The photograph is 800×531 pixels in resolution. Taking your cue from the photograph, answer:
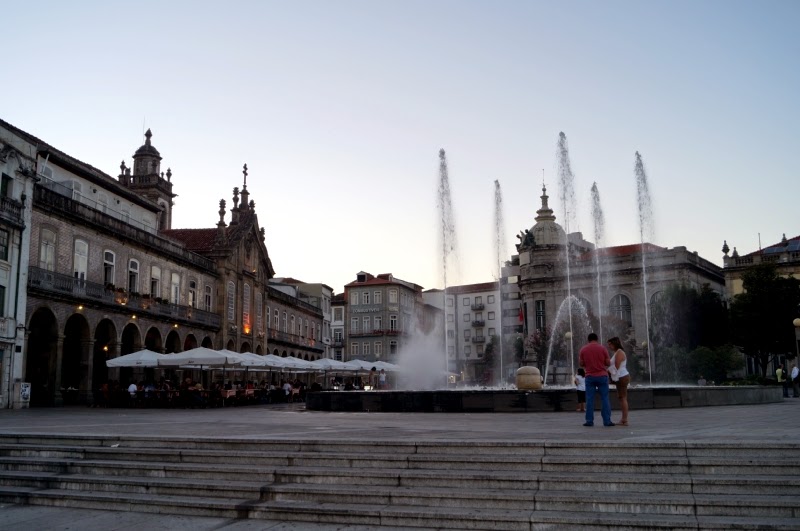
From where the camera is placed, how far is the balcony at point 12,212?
28062 millimetres

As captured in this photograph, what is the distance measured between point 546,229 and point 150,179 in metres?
45.3

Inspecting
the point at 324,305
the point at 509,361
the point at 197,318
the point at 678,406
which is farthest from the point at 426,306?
the point at 678,406

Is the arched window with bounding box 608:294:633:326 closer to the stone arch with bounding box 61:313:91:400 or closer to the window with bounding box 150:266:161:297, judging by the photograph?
the window with bounding box 150:266:161:297

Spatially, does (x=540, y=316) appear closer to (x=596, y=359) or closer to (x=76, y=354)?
(x=76, y=354)

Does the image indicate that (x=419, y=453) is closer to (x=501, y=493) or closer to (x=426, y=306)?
(x=501, y=493)

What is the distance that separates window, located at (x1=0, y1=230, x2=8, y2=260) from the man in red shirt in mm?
24367

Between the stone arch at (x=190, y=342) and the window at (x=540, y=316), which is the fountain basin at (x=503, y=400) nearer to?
the stone arch at (x=190, y=342)

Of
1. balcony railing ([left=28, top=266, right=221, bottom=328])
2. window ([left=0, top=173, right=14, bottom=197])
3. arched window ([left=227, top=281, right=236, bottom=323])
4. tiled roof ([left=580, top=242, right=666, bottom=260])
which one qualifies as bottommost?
balcony railing ([left=28, top=266, right=221, bottom=328])

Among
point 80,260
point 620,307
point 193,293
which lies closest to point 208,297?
point 193,293

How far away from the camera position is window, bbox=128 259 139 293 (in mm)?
38344

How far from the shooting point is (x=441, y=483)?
311 inches

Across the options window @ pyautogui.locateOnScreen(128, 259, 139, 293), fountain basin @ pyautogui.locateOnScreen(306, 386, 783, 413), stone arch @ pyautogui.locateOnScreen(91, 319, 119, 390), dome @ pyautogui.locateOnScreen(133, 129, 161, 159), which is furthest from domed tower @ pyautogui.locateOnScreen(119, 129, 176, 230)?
fountain basin @ pyautogui.locateOnScreen(306, 386, 783, 413)

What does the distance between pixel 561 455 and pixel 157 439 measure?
579cm

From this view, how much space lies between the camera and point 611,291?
6969 centimetres
